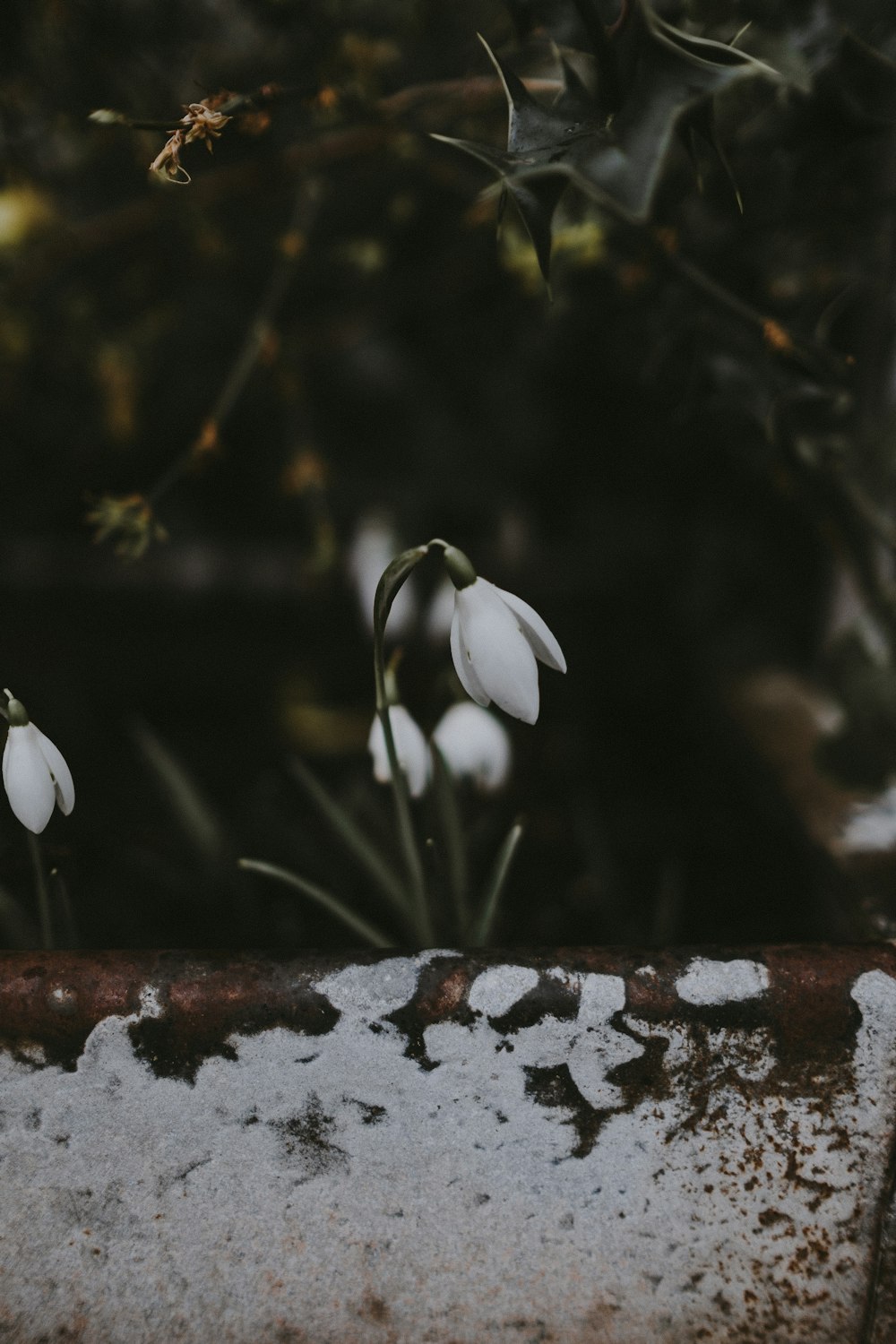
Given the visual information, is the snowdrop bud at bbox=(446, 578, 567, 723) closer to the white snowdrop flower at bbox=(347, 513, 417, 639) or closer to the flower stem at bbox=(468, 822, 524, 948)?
the flower stem at bbox=(468, 822, 524, 948)

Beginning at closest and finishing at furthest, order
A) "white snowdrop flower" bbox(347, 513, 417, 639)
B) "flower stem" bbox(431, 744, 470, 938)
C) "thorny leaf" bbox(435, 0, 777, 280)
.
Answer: "thorny leaf" bbox(435, 0, 777, 280), "flower stem" bbox(431, 744, 470, 938), "white snowdrop flower" bbox(347, 513, 417, 639)

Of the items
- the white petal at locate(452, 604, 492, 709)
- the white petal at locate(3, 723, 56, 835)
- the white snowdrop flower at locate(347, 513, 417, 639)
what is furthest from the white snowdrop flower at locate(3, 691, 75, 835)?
the white snowdrop flower at locate(347, 513, 417, 639)

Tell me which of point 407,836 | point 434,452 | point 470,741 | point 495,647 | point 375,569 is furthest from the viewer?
point 434,452

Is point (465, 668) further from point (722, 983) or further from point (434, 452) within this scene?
point (434, 452)

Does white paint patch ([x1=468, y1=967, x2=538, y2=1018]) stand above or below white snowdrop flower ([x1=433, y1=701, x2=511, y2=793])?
below

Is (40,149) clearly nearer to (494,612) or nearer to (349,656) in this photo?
(349,656)

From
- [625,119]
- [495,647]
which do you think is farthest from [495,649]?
[625,119]
